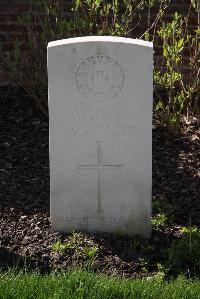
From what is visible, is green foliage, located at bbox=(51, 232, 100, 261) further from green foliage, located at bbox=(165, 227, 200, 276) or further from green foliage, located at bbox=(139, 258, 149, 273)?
green foliage, located at bbox=(165, 227, 200, 276)

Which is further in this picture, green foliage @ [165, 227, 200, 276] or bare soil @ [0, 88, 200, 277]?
bare soil @ [0, 88, 200, 277]

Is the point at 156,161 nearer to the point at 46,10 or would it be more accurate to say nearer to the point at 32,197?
the point at 32,197

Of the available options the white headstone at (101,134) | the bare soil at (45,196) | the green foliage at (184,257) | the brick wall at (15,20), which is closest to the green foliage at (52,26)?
the brick wall at (15,20)

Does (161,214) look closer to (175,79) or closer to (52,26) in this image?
(175,79)

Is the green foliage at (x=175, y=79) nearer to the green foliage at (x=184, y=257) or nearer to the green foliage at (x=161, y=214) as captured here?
the green foliage at (x=161, y=214)

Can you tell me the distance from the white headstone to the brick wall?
2.63 m

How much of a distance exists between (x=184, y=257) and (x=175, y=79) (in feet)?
7.06

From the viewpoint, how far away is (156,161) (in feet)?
20.4

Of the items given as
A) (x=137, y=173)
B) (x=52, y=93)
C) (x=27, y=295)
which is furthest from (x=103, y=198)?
(x=27, y=295)

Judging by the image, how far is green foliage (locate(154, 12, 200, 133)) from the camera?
20.5 feet

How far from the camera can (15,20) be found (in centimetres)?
741

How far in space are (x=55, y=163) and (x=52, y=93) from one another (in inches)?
18.6

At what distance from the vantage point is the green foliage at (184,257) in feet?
15.1

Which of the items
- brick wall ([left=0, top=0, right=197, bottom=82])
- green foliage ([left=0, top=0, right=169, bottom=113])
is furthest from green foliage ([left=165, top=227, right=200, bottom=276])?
brick wall ([left=0, top=0, right=197, bottom=82])
